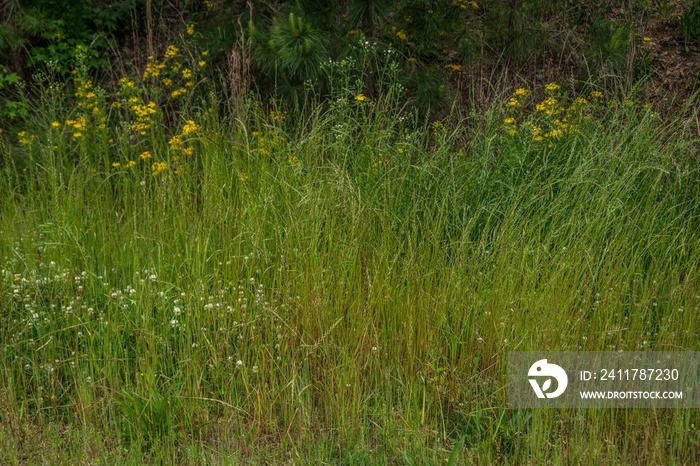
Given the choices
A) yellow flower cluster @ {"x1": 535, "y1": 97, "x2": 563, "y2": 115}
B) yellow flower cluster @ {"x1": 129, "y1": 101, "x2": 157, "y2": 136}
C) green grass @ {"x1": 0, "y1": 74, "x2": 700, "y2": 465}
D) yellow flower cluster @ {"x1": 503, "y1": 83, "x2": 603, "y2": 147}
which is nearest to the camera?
green grass @ {"x1": 0, "y1": 74, "x2": 700, "y2": 465}

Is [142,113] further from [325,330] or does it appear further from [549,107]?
[549,107]

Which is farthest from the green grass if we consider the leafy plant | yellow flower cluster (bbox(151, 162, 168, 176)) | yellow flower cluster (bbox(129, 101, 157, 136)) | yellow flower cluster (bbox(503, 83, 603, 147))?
yellow flower cluster (bbox(129, 101, 157, 136))

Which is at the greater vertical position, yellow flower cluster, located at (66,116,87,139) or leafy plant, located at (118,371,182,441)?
yellow flower cluster, located at (66,116,87,139)

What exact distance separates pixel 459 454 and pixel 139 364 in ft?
4.62

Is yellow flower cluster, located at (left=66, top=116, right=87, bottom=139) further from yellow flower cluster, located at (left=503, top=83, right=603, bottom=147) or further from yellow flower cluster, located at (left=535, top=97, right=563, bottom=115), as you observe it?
yellow flower cluster, located at (left=535, top=97, right=563, bottom=115)

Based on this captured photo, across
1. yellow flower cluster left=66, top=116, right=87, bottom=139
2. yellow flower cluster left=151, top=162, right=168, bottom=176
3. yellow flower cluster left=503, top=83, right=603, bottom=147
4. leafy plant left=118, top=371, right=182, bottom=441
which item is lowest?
leafy plant left=118, top=371, right=182, bottom=441

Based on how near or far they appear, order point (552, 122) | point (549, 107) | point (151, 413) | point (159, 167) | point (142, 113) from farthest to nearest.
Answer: point (142, 113)
point (549, 107)
point (552, 122)
point (159, 167)
point (151, 413)

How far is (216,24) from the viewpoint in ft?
20.6

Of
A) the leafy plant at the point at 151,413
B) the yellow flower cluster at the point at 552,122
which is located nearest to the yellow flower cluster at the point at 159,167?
the leafy plant at the point at 151,413

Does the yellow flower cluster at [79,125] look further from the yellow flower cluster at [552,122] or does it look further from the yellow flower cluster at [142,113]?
the yellow flower cluster at [552,122]

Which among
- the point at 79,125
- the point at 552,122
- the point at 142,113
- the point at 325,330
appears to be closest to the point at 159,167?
the point at 142,113

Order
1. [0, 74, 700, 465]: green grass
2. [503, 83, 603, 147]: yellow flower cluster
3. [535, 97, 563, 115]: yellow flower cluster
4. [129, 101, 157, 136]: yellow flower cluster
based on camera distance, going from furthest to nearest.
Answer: [129, 101, 157, 136]: yellow flower cluster
[535, 97, 563, 115]: yellow flower cluster
[503, 83, 603, 147]: yellow flower cluster
[0, 74, 700, 465]: green grass

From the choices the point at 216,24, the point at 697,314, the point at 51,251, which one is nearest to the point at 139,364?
the point at 51,251

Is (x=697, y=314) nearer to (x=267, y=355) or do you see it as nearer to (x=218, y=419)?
(x=267, y=355)
